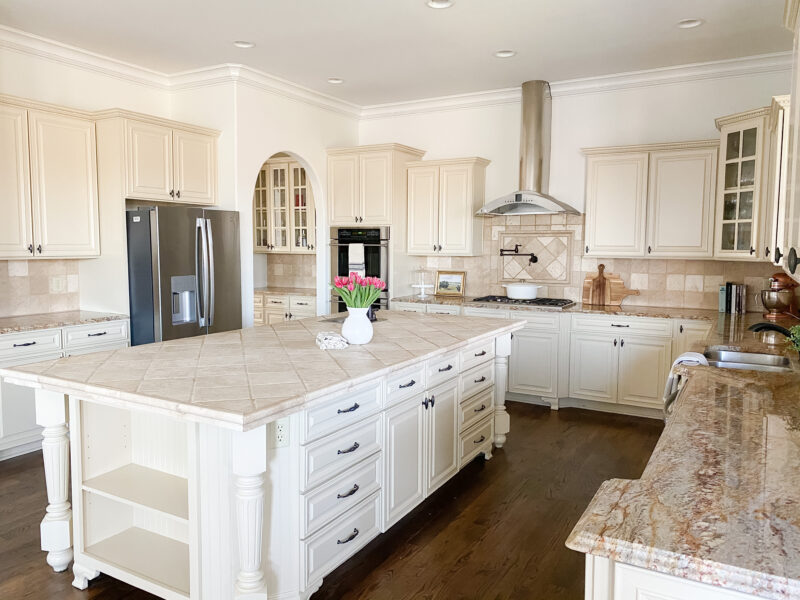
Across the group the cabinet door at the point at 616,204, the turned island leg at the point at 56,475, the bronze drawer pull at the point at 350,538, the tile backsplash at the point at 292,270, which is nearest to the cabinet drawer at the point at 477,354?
the bronze drawer pull at the point at 350,538

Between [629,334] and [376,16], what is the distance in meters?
3.06

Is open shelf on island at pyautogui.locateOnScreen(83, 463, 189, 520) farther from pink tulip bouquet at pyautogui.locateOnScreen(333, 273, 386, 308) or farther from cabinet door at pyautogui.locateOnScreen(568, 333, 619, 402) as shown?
cabinet door at pyautogui.locateOnScreen(568, 333, 619, 402)

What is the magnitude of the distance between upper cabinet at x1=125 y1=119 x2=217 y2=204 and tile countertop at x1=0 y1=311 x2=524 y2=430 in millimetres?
1872

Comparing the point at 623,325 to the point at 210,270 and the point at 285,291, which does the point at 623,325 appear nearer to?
the point at 210,270

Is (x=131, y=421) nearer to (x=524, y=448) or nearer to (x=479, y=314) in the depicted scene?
(x=524, y=448)

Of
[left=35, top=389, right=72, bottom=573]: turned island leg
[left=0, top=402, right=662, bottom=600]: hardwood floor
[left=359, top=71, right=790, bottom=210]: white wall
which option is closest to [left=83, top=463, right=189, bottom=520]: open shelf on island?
[left=35, top=389, right=72, bottom=573]: turned island leg

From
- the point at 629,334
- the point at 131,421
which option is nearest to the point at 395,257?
the point at 629,334

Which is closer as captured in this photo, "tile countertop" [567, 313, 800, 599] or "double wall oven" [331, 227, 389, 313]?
"tile countertop" [567, 313, 800, 599]

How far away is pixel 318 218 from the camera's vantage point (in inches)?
243

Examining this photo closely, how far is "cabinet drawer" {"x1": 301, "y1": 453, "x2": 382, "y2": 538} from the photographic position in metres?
2.29

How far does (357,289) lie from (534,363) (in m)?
2.74

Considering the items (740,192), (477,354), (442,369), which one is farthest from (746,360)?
(740,192)

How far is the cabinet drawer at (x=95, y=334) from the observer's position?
411 centimetres

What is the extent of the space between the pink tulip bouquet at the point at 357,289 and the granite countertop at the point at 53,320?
2263mm
